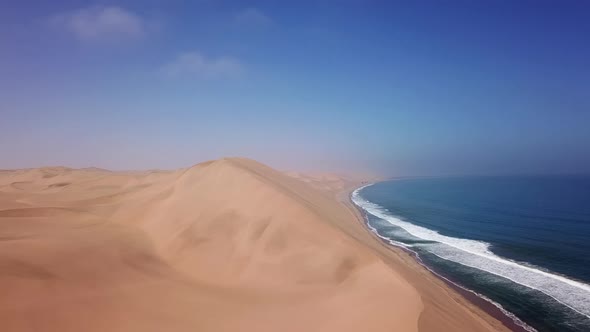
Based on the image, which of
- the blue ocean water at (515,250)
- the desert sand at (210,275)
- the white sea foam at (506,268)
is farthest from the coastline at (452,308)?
the white sea foam at (506,268)

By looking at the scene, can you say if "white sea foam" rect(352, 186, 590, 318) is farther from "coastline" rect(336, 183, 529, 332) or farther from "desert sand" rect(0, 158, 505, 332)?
"desert sand" rect(0, 158, 505, 332)

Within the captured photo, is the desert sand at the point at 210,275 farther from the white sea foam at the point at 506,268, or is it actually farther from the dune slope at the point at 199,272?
the white sea foam at the point at 506,268

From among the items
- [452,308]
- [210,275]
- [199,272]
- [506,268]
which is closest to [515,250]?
[506,268]

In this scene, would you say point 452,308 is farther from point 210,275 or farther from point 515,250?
point 515,250

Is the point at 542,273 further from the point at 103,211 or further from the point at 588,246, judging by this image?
the point at 103,211

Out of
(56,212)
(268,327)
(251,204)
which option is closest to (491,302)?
(268,327)
